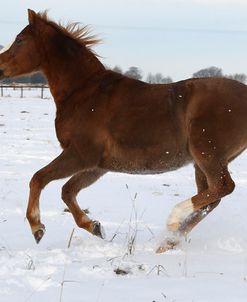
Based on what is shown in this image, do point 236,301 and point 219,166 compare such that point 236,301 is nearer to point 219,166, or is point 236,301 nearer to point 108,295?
point 108,295

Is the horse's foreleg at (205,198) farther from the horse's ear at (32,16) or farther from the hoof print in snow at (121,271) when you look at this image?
the horse's ear at (32,16)

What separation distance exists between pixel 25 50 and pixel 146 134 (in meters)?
1.69

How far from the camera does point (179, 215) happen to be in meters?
5.09

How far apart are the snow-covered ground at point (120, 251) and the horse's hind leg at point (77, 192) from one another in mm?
131

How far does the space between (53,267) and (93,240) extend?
1123 mm

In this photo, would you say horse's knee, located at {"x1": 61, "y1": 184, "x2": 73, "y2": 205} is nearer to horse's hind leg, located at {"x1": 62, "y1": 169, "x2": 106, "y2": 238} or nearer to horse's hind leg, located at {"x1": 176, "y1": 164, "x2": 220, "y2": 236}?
horse's hind leg, located at {"x1": 62, "y1": 169, "x2": 106, "y2": 238}

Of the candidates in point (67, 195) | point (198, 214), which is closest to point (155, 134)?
point (198, 214)

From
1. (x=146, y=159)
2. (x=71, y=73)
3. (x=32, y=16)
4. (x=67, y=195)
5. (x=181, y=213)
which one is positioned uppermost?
(x=32, y=16)

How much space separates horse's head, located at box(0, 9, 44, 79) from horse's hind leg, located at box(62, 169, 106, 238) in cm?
133

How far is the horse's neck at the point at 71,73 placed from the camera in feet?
18.3

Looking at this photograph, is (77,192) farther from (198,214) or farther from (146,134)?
(198,214)

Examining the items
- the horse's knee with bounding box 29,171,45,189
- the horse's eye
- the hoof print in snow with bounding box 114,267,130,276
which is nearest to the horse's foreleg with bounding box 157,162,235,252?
the hoof print in snow with bounding box 114,267,130,276

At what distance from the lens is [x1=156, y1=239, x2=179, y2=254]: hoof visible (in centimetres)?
486

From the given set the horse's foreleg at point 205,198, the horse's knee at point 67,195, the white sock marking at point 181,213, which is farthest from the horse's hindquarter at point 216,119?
the horse's knee at point 67,195
